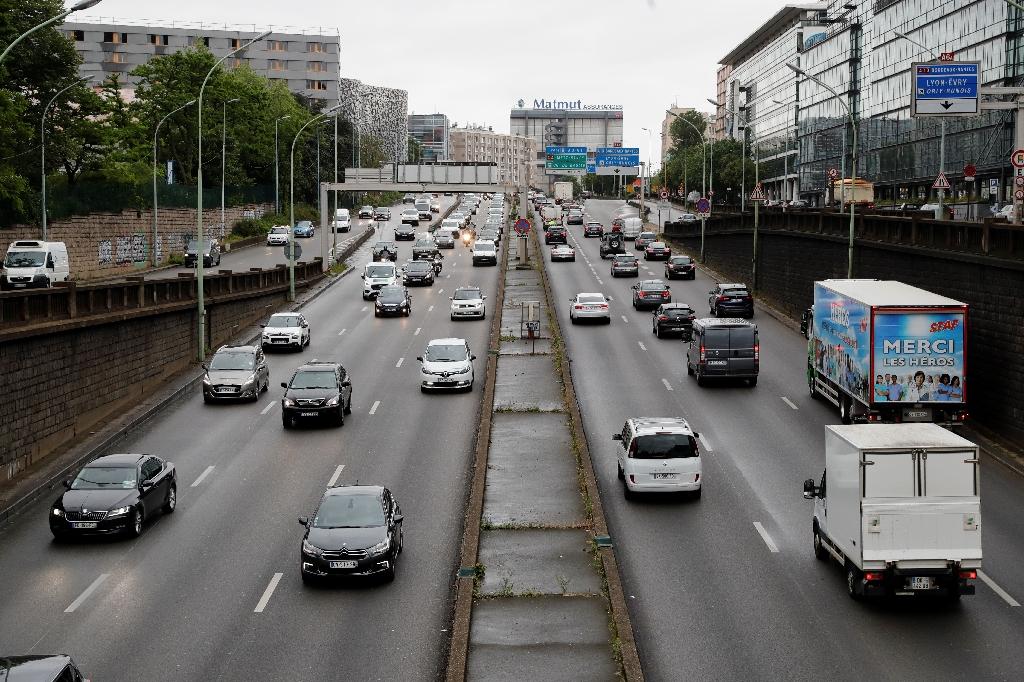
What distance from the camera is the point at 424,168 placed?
83312 millimetres

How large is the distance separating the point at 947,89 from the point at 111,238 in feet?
176

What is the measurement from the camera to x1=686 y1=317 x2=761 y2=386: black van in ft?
124

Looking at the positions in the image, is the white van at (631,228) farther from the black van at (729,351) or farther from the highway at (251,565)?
the highway at (251,565)

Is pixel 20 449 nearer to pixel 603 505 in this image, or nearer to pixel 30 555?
pixel 30 555

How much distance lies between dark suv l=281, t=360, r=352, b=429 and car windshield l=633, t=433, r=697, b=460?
1161cm

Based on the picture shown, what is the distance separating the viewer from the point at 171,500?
25.6 m

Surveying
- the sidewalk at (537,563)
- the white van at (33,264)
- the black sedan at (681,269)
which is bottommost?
the sidewalk at (537,563)

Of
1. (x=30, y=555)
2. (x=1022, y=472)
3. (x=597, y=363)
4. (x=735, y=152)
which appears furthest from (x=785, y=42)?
(x=30, y=555)

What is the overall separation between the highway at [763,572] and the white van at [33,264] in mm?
26456

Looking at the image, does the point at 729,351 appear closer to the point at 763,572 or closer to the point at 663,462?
the point at 663,462

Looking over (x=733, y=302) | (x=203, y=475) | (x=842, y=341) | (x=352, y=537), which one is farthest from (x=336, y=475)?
(x=733, y=302)

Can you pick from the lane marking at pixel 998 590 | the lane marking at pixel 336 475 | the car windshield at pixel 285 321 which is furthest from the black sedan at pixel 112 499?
the car windshield at pixel 285 321

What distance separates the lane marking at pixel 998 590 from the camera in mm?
18675

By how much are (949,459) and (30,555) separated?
16333 mm
